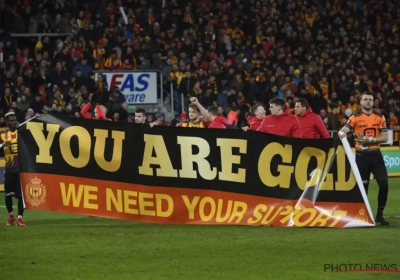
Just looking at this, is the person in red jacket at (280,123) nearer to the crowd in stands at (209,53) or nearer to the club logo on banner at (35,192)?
the club logo on banner at (35,192)

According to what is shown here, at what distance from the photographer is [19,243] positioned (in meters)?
12.6

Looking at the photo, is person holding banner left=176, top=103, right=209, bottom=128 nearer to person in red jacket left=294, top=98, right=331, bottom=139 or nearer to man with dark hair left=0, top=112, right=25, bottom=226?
person in red jacket left=294, top=98, right=331, bottom=139

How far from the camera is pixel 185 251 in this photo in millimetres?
11531

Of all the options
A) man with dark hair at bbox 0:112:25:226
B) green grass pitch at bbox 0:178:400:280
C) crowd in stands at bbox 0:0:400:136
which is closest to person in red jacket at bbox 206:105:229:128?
green grass pitch at bbox 0:178:400:280

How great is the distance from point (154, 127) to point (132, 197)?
1.06 m

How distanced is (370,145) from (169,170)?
9.54ft

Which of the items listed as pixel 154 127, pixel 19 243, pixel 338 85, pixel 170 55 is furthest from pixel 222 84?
pixel 19 243

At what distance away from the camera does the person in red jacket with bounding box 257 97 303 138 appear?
1470 centimetres

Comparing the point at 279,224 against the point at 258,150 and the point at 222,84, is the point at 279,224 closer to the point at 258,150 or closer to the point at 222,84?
the point at 258,150

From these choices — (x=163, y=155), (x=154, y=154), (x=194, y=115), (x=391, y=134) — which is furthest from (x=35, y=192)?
(x=391, y=134)

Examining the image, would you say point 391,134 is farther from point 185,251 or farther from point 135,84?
point 185,251

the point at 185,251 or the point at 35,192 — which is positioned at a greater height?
the point at 35,192

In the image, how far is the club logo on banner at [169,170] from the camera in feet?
46.4

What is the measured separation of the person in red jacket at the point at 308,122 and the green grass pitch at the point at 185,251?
1.71 m
